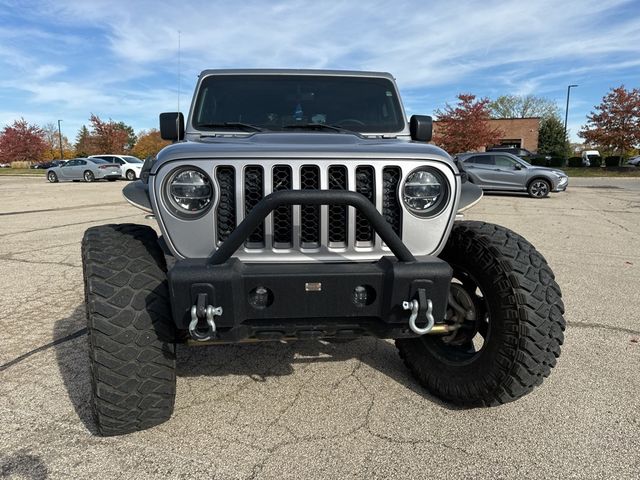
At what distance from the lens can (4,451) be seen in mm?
2186

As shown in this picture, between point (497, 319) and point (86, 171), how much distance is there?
91.7 feet

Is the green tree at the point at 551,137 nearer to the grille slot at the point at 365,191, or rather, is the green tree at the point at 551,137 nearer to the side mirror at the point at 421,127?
the side mirror at the point at 421,127

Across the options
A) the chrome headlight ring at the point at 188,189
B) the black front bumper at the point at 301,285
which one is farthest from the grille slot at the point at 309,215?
the chrome headlight ring at the point at 188,189

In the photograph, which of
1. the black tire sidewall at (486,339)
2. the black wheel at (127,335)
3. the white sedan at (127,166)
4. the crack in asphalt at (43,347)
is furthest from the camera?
the white sedan at (127,166)

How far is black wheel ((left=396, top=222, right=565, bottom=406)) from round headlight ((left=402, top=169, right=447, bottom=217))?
0.38 meters

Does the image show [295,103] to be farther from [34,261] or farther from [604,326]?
[34,261]

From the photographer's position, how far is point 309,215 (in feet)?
7.35

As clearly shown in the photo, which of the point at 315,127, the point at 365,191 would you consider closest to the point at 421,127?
the point at 315,127

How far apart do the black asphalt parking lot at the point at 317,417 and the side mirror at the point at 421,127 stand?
1620mm

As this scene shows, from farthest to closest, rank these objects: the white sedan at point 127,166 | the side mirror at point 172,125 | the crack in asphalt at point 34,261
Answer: the white sedan at point 127,166, the crack in asphalt at point 34,261, the side mirror at point 172,125

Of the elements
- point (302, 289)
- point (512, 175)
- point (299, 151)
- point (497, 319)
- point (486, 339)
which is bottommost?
point (486, 339)

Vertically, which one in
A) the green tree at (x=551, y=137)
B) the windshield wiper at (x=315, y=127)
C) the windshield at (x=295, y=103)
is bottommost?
the windshield wiper at (x=315, y=127)

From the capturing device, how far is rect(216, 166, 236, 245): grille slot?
7.11ft

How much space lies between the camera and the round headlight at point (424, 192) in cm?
227
